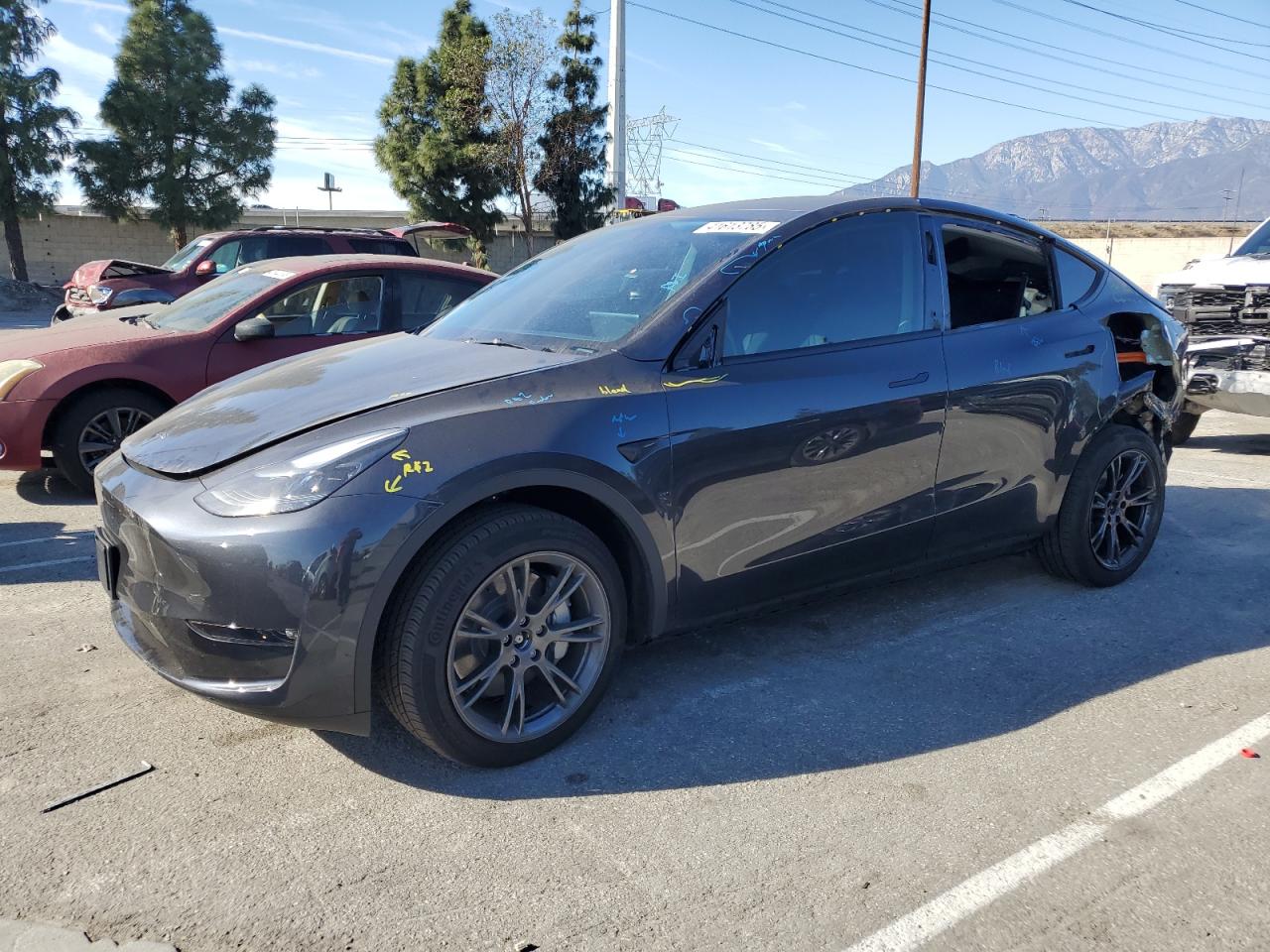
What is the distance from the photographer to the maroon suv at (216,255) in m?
12.7

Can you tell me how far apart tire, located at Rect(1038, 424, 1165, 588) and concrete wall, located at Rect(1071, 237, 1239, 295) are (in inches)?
1452

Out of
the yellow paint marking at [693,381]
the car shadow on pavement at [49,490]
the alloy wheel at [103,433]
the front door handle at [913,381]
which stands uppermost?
the yellow paint marking at [693,381]

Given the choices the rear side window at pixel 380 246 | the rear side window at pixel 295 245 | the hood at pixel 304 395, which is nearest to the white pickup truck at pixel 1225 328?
the hood at pixel 304 395

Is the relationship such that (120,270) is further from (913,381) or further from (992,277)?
(913,381)

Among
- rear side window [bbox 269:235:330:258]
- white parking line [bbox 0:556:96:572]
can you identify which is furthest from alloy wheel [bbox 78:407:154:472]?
rear side window [bbox 269:235:330:258]

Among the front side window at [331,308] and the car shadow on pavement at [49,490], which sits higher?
the front side window at [331,308]

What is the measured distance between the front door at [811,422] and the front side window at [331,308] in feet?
13.2

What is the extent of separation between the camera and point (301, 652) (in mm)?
2590

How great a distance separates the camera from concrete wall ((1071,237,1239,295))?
3791 cm

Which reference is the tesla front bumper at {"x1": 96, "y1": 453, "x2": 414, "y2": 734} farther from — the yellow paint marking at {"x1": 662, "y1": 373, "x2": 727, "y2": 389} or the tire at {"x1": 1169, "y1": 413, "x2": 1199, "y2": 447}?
the tire at {"x1": 1169, "y1": 413, "x2": 1199, "y2": 447}

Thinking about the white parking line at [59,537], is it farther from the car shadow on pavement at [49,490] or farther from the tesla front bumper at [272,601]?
the tesla front bumper at [272,601]

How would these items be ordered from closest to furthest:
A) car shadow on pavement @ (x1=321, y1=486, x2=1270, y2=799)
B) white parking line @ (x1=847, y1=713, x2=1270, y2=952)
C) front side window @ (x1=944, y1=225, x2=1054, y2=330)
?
white parking line @ (x1=847, y1=713, x2=1270, y2=952)
car shadow on pavement @ (x1=321, y1=486, x2=1270, y2=799)
front side window @ (x1=944, y1=225, x2=1054, y2=330)

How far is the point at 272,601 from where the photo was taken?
2566mm

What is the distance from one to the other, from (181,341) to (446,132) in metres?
26.2
